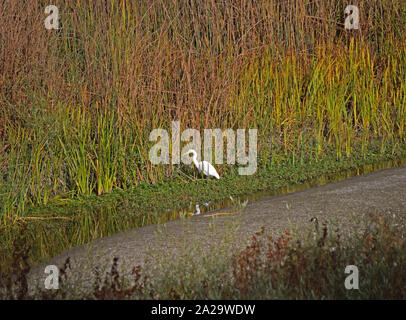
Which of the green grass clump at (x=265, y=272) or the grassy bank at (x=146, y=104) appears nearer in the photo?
the green grass clump at (x=265, y=272)

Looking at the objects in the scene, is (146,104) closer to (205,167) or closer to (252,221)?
(205,167)

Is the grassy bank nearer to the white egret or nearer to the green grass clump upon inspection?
the white egret

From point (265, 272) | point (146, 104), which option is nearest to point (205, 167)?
point (146, 104)

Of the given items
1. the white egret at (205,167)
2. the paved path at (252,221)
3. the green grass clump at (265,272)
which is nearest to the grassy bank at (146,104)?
the white egret at (205,167)

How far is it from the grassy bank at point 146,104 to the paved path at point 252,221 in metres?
0.55

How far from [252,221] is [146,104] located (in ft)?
5.76

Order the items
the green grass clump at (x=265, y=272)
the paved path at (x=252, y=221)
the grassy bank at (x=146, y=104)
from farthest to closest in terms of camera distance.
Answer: the grassy bank at (x=146, y=104)
the paved path at (x=252, y=221)
the green grass clump at (x=265, y=272)

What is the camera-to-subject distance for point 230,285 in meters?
2.70

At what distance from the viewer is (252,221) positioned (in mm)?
3561

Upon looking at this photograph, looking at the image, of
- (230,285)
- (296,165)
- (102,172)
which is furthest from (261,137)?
(230,285)

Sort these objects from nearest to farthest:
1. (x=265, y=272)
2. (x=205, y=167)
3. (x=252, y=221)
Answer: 1. (x=265, y=272)
2. (x=252, y=221)
3. (x=205, y=167)

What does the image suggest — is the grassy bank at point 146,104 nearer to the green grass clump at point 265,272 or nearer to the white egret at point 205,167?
the white egret at point 205,167

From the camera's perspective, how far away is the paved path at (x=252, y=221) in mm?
3129
